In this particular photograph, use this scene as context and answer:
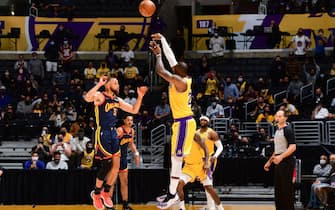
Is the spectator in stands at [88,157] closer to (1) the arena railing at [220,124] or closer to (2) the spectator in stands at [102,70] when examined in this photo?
(1) the arena railing at [220,124]

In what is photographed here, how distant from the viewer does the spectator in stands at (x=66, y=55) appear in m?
29.7

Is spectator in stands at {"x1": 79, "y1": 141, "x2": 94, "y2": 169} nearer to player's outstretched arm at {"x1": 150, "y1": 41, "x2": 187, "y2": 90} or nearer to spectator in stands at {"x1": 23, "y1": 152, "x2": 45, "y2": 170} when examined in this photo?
spectator in stands at {"x1": 23, "y1": 152, "x2": 45, "y2": 170}

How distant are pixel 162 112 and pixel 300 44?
729cm

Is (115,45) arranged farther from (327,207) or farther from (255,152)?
(327,207)

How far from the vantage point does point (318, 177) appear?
62.9ft

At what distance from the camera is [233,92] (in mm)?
26688

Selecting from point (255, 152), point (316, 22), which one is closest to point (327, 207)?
point (255, 152)

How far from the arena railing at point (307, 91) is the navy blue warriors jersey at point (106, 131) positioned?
13.9 metres

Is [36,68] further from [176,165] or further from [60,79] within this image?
[176,165]

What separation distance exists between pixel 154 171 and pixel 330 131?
6.71 metres

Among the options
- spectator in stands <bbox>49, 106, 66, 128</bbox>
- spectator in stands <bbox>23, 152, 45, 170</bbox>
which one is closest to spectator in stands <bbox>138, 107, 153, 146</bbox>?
spectator in stands <bbox>49, 106, 66, 128</bbox>

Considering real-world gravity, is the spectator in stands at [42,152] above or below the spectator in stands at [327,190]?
above

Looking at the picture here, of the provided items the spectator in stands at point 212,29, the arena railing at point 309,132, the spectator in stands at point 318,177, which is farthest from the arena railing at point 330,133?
the spectator in stands at point 212,29

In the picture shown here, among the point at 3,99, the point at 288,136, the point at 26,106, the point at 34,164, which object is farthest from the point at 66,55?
the point at 288,136
